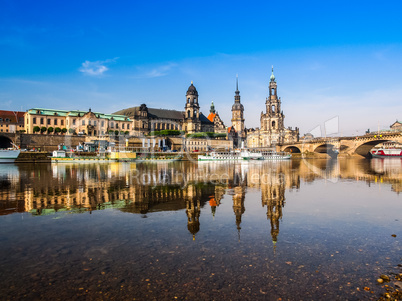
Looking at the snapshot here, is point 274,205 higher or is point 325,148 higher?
point 325,148

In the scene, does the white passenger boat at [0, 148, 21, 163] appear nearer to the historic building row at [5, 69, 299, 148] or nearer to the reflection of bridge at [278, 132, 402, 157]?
the historic building row at [5, 69, 299, 148]

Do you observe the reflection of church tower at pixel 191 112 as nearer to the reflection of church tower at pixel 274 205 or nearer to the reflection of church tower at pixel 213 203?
the reflection of church tower at pixel 274 205

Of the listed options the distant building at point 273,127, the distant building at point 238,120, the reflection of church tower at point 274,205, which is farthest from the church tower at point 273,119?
the reflection of church tower at point 274,205

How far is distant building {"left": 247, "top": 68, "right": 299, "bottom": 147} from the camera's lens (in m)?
136

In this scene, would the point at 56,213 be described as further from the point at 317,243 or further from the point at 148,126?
the point at 148,126

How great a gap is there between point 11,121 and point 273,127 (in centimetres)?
10903

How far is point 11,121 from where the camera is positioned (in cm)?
8775

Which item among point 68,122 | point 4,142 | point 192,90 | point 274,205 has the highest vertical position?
point 192,90

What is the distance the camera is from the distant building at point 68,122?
276 ft

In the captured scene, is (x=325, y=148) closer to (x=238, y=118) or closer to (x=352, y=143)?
(x=352, y=143)

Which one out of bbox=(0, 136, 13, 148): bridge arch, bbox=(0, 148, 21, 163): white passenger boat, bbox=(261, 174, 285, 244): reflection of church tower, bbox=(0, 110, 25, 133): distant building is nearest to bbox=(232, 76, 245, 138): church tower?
bbox=(0, 110, 25, 133): distant building

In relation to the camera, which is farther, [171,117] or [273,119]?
[273,119]

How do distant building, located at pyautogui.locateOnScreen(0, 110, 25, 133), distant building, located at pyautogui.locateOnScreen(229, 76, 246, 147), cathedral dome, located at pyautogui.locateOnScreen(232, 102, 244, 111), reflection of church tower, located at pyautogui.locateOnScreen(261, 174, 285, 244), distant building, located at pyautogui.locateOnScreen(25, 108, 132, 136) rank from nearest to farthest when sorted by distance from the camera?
1. reflection of church tower, located at pyautogui.locateOnScreen(261, 174, 285, 244)
2. distant building, located at pyautogui.locateOnScreen(25, 108, 132, 136)
3. distant building, located at pyautogui.locateOnScreen(0, 110, 25, 133)
4. distant building, located at pyautogui.locateOnScreen(229, 76, 246, 147)
5. cathedral dome, located at pyautogui.locateOnScreen(232, 102, 244, 111)

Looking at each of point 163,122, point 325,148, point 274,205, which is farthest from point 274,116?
point 274,205
